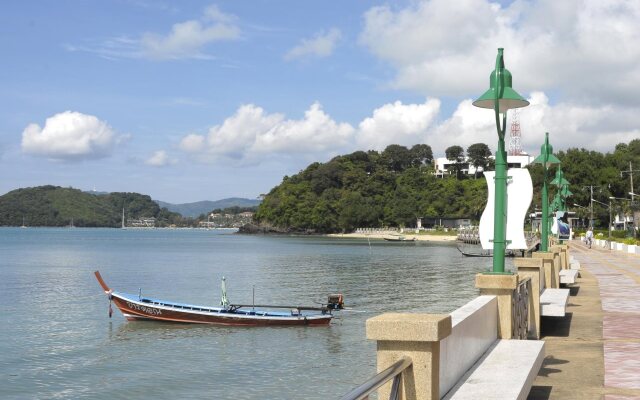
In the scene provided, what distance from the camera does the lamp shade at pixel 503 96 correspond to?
10.9m

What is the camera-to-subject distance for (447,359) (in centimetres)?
682

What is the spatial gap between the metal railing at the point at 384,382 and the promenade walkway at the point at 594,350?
4407 mm

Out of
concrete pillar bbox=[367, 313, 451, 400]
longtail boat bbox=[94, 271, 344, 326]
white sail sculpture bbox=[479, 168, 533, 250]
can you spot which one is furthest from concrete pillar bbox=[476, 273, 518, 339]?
longtail boat bbox=[94, 271, 344, 326]

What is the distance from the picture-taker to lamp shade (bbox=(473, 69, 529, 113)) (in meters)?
10.9

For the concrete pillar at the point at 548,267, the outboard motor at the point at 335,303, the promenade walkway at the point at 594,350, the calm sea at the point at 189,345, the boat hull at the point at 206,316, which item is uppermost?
the concrete pillar at the point at 548,267

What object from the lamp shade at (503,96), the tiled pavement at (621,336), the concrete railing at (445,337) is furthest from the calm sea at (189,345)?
the lamp shade at (503,96)

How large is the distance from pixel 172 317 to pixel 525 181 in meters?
21.2

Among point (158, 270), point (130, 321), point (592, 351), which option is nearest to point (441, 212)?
point (158, 270)

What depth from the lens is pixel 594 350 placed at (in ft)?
41.0

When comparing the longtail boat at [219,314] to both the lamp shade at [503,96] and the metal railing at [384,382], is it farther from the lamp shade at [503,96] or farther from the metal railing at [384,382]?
the metal railing at [384,382]

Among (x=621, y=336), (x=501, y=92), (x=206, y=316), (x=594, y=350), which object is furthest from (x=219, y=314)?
(x=501, y=92)

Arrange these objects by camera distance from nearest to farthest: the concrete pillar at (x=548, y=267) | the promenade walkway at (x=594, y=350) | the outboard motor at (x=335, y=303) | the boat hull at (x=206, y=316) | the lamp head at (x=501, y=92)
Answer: the promenade walkway at (x=594, y=350)
the lamp head at (x=501, y=92)
the concrete pillar at (x=548, y=267)
the boat hull at (x=206, y=316)
the outboard motor at (x=335, y=303)

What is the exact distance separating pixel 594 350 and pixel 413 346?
7954mm

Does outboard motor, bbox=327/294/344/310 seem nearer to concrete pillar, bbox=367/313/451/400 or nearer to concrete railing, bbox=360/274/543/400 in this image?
concrete railing, bbox=360/274/543/400
